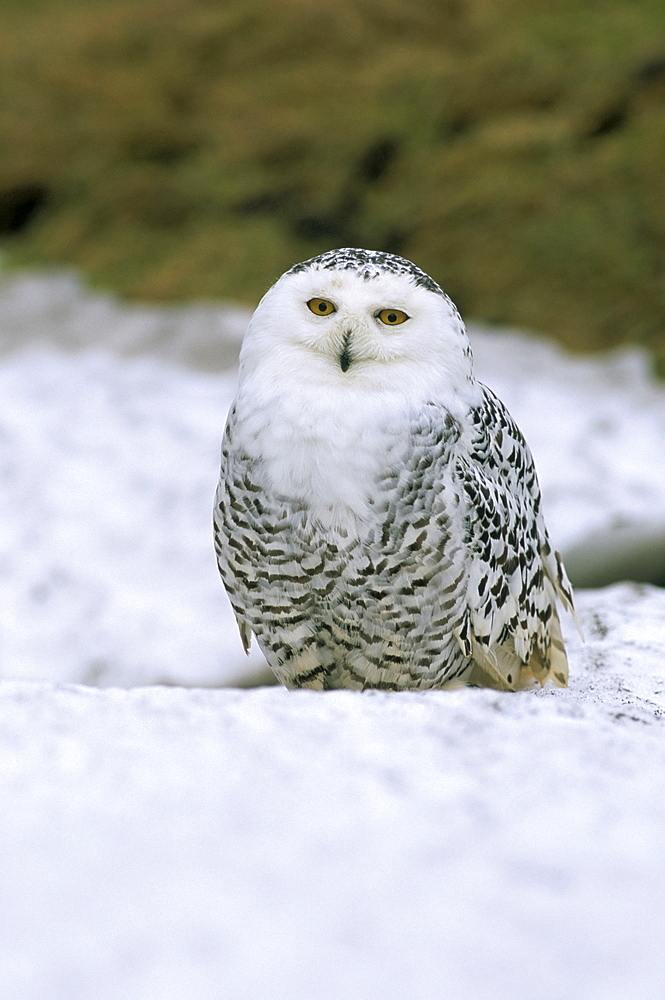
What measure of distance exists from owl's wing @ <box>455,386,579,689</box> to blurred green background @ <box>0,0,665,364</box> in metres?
3.70

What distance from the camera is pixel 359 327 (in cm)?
231

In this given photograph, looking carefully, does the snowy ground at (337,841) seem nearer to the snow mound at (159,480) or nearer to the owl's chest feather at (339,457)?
the owl's chest feather at (339,457)

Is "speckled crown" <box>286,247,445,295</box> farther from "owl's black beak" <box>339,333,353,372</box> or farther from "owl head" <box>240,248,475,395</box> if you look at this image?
"owl's black beak" <box>339,333,353,372</box>

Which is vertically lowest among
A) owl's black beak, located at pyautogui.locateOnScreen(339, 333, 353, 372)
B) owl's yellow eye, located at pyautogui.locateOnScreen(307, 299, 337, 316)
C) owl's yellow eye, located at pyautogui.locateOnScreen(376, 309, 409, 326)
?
owl's black beak, located at pyautogui.locateOnScreen(339, 333, 353, 372)

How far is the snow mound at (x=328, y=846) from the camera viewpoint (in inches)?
51.9

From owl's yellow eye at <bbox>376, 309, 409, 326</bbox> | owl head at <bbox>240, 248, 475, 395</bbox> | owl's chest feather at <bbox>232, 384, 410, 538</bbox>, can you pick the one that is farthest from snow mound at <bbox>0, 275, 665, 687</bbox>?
owl's yellow eye at <bbox>376, 309, 409, 326</bbox>

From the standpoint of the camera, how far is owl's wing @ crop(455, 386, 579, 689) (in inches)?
98.7

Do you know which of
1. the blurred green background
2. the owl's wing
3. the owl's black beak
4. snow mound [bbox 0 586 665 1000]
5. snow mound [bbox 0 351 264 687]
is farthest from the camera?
the blurred green background

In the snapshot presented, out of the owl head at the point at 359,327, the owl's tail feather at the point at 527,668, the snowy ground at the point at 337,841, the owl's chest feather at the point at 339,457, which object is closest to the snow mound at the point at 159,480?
the owl's tail feather at the point at 527,668

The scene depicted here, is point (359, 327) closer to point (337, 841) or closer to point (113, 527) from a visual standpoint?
point (337, 841)

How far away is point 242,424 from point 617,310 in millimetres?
4460

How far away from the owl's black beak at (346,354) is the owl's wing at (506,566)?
0.38 metres

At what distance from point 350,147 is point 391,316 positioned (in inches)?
207

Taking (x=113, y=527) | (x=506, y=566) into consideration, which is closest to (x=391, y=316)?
(x=506, y=566)
